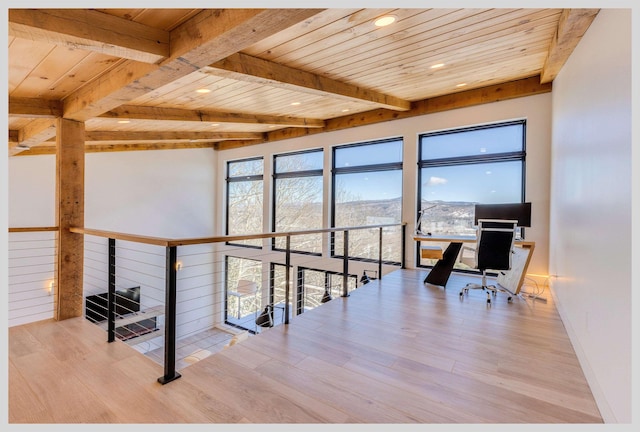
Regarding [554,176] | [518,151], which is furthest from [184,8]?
[518,151]

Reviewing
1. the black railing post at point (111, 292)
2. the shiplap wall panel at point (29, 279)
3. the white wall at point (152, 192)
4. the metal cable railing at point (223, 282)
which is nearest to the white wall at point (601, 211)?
the metal cable railing at point (223, 282)

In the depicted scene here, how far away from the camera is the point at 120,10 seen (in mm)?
1786

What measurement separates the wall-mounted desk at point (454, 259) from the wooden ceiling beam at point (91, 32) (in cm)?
352

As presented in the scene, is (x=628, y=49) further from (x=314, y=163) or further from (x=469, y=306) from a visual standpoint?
(x=314, y=163)

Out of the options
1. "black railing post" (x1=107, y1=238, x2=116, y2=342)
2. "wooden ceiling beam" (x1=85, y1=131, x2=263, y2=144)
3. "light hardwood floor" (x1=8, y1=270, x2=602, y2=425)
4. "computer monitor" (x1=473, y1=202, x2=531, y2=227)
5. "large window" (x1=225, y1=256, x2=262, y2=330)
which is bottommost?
"large window" (x1=225, y1=256, x2=262, y2=330)

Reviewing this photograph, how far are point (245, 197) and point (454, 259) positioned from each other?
518cm

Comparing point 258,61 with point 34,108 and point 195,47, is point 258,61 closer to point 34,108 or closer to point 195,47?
point 195,47

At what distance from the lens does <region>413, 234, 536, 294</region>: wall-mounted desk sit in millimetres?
3619

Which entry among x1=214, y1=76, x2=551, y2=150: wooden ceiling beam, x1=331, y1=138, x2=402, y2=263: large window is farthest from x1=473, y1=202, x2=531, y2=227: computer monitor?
x1=214, y1=76, x2=551, y2=150: wooden ceiling beam

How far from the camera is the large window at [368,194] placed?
541 cm

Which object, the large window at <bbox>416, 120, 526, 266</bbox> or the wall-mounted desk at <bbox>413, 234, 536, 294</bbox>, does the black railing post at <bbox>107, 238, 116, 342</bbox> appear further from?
the large window at <bbox>416, 120, 526, 266</bbox>

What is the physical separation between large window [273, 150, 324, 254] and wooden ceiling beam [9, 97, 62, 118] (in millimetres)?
4178

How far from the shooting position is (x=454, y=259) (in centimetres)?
425

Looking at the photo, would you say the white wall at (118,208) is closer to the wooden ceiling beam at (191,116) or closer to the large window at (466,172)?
the wooden ceiling beam at (191,116)
